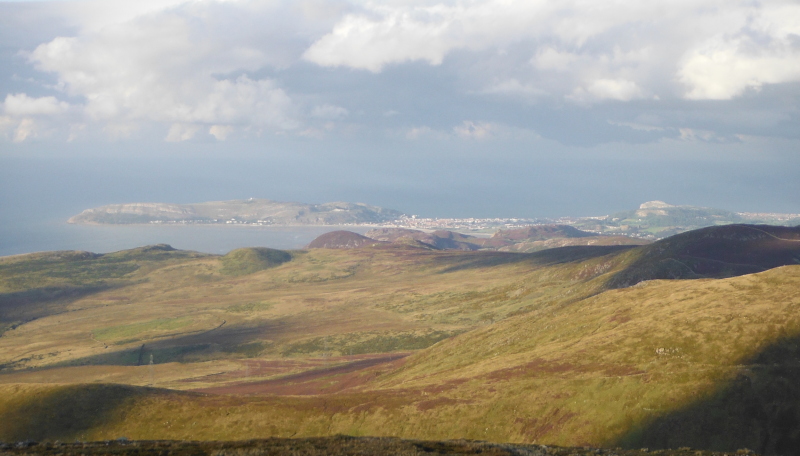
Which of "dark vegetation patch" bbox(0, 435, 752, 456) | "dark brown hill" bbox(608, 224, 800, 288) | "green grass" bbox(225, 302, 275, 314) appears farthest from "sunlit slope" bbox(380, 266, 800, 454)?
"green grass" bbox(225, 302, 275, 314)

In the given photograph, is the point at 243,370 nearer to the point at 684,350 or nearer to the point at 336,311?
the point at 336,311

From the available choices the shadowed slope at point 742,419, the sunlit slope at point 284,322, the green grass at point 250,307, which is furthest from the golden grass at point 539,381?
the green grass at point 250,307

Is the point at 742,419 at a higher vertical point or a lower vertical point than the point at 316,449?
lower

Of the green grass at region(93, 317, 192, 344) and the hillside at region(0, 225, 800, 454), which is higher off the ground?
the hillside at region(0, 225, 800, 454)

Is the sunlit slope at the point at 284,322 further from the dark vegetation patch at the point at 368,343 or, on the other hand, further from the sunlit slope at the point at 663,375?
the sunlit slope at the point at 663,375

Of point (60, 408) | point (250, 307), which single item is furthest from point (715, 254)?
point (60, 408)

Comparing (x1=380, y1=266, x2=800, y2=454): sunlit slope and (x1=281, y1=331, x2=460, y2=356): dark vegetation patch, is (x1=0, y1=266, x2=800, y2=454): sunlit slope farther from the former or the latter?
(x1=281, y1=331, x2=460, y2=356): dark vegetation patch

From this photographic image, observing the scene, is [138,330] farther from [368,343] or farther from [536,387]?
[536,387]
